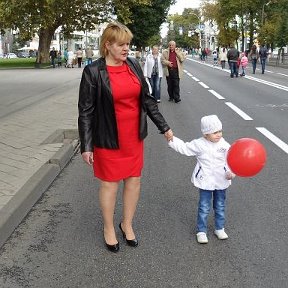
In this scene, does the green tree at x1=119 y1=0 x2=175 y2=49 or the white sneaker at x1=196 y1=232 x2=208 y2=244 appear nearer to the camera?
the white sneaker at x1=196 y1=232 x2=208 y2=244

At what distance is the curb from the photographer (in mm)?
4359

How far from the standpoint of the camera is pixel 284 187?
5734 millimetres

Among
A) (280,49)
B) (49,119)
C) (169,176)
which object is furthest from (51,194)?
(280,49)

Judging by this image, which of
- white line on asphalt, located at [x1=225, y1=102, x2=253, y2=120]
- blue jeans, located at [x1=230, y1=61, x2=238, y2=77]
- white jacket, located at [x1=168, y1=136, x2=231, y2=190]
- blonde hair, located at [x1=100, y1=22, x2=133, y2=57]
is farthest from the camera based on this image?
blue jeans, located at [x1=230, y1=61, x2=238, y2=77]

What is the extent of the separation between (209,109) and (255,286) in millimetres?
10147

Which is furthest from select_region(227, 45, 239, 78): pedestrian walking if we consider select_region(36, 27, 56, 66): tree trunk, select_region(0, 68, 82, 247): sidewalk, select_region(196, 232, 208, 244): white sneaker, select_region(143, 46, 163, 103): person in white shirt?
select_region(196, 232, 208, 244): white sneaker

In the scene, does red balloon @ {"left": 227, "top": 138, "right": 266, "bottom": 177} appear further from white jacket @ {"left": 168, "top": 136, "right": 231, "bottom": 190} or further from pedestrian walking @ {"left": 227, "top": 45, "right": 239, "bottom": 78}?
pedestrian walking @ {"left": 227, "top": 45, "right": 239, "bottom": 78}

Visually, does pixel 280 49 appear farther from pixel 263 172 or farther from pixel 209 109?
pixel 263 172

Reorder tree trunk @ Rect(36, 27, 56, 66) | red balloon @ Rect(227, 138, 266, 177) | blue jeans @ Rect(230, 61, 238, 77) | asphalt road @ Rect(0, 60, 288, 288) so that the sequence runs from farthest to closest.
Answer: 1. tree trunk @ Rect(36, 27, 56, 66)
2. blue jeans @ Rect(230, 61, 238, 77)
3. red balloon @ Rect(227, 138, 266, 177)
4. asphalt road @ Rect(0, 60, 288, 288)

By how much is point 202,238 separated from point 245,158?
0.82 metres

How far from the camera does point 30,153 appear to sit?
7.23m

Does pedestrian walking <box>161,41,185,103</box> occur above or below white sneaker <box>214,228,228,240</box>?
above

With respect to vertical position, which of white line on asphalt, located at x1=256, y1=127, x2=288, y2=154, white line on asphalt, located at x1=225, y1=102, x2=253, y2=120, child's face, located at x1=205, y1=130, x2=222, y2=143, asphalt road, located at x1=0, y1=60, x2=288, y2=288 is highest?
child's face, located at x1=205, y1=130, x2=222, y2=143

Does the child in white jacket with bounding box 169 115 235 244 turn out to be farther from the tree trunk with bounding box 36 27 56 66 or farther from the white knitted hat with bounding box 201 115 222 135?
the tree trunk with bounding box 36 27 56 66
